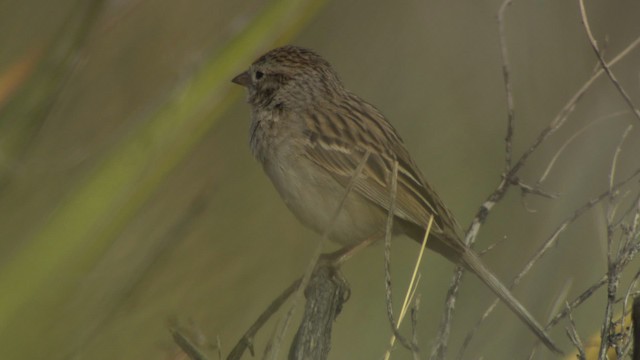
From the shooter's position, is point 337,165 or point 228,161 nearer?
point 337,165

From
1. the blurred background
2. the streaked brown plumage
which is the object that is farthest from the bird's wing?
the blurred background

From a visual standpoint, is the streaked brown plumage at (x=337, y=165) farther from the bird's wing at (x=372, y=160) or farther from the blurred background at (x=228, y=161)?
the blurred background at (x=228, y=161)

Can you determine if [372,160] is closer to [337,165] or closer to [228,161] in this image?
[337,165]

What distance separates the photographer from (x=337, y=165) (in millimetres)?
3625

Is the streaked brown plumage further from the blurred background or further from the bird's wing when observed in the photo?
the blurred background

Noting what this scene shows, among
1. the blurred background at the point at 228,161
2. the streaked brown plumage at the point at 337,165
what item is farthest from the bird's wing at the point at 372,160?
the blurred background at the point at 228,161

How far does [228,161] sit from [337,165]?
550mm

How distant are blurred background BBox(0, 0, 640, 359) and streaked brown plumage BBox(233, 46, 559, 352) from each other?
185 mm

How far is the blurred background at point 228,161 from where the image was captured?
1.82 m

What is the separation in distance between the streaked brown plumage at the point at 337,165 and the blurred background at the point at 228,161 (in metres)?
0.18

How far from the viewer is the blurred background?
5.97ft

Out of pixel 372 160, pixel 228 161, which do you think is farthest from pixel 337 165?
pixel 228 161

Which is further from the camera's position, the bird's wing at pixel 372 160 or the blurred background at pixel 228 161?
the bird's wing at pixel 372 160

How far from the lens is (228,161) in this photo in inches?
159
